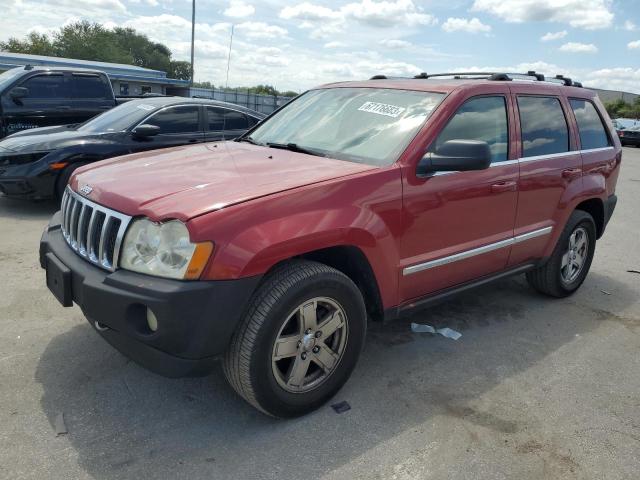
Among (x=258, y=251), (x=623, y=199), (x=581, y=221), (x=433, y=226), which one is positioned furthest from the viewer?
(x=623, y=199)

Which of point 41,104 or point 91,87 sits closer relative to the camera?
point 41,104

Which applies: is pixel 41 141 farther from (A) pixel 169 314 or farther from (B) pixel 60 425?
(A) pixel 169 314

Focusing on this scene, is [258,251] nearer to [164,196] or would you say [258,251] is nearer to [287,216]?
[287,216]

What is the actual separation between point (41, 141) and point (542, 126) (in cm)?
564

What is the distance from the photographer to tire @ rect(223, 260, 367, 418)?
251 centimetres

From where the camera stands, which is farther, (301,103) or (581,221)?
(581,221)

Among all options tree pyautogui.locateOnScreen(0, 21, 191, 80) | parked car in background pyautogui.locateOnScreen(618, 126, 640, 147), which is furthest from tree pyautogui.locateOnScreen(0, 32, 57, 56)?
parked car in background pyautogui.locateOnScreen(618, 126, 640, 147)

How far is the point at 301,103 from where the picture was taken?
421 cm

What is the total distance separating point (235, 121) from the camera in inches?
310

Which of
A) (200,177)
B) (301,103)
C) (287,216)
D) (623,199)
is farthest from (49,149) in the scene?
(623,199)

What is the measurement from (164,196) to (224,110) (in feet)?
18.0

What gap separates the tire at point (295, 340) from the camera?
2512 mm

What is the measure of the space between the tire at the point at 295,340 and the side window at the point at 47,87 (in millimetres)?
8068

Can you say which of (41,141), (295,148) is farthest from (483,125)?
(41,141)
